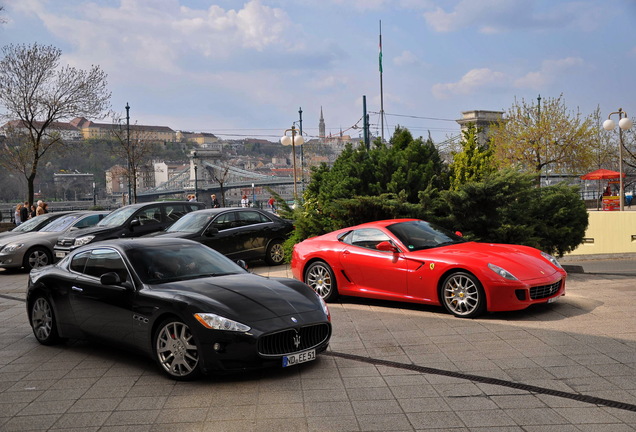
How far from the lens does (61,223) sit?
18.5 m

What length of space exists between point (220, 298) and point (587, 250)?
1965 centimetres

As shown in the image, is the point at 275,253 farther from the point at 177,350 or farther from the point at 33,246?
the point at 177,350

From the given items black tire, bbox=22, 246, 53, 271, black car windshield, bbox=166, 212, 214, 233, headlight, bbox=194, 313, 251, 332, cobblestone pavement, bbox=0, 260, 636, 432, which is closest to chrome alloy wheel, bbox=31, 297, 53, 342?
cobblestone pavement, bbox=0, 260, 636, 432

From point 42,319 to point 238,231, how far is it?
7.53 m

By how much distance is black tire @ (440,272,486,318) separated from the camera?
8.32 metres

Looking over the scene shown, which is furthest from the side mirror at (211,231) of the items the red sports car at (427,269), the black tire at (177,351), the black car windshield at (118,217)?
the black tire at (177,351)

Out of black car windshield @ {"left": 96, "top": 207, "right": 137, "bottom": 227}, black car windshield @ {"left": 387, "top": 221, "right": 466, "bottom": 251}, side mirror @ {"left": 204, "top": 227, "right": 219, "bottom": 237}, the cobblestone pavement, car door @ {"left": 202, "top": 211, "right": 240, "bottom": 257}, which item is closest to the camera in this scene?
the cobblestone pavement

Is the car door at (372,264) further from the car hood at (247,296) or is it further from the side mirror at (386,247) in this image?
the car hood at (247,296)

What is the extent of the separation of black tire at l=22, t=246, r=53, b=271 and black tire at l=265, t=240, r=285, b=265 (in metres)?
5.96

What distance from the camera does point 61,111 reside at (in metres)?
32.3

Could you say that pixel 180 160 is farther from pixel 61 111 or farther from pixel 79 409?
pixel 79 409

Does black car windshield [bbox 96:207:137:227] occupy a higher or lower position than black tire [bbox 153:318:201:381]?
higher

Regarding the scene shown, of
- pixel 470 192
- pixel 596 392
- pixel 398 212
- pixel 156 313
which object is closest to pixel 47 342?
pixel 156 313

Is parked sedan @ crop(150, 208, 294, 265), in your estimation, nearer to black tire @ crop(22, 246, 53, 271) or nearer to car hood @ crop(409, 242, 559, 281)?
black tire @ crop(22, 246, 53, 271)
